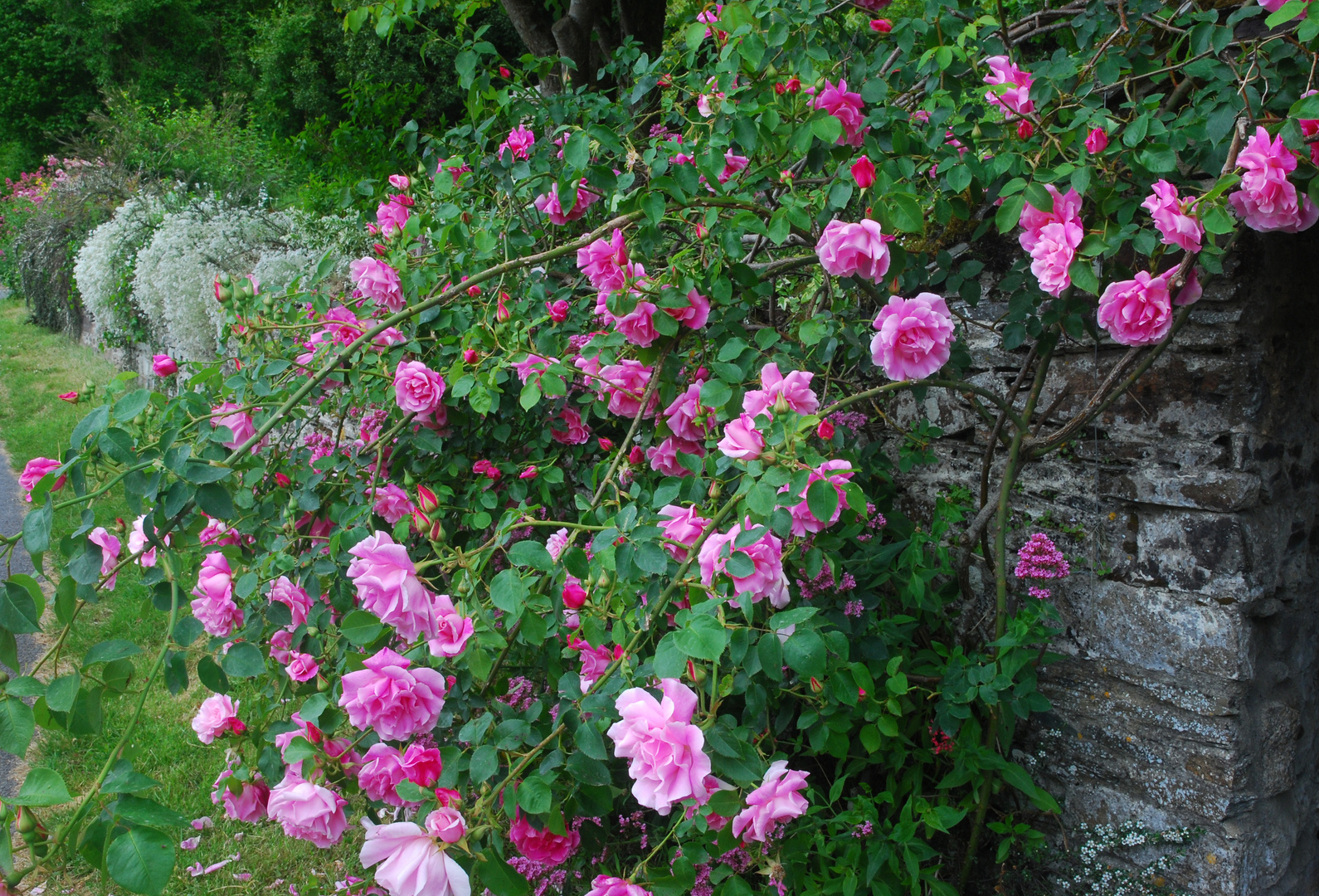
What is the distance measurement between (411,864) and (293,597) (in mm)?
775

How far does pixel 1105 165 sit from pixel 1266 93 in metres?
0.26

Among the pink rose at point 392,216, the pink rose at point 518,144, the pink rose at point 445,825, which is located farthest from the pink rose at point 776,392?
the pink rose at point 392,216

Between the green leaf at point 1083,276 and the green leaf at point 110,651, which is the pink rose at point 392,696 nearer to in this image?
the green leaf at point 110,651

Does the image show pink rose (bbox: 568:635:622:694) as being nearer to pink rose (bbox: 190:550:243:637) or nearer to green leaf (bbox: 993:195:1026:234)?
pink rose (bbox: 190:550:243:637)

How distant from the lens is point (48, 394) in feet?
25.9

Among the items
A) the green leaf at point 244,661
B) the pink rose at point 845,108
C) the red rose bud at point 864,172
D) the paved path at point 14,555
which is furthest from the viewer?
the paved path at point 14,555

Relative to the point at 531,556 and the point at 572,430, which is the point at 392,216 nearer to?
the point at 572,430

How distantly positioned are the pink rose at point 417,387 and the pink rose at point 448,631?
2.17 feet

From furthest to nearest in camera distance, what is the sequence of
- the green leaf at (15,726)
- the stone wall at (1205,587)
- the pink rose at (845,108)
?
the stone wall at (1205,587) < the pink rose at (845,108) < the green leaf at (15,726)

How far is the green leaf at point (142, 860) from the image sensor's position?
0.84 m

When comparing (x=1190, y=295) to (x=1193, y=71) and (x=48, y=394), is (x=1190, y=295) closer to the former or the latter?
(x=1193, y=71)

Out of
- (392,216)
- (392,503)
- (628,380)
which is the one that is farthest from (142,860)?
(392,216)

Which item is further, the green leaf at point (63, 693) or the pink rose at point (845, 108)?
the pink rose at point (845, 108)

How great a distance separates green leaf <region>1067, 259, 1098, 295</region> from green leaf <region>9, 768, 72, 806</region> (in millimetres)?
1442
